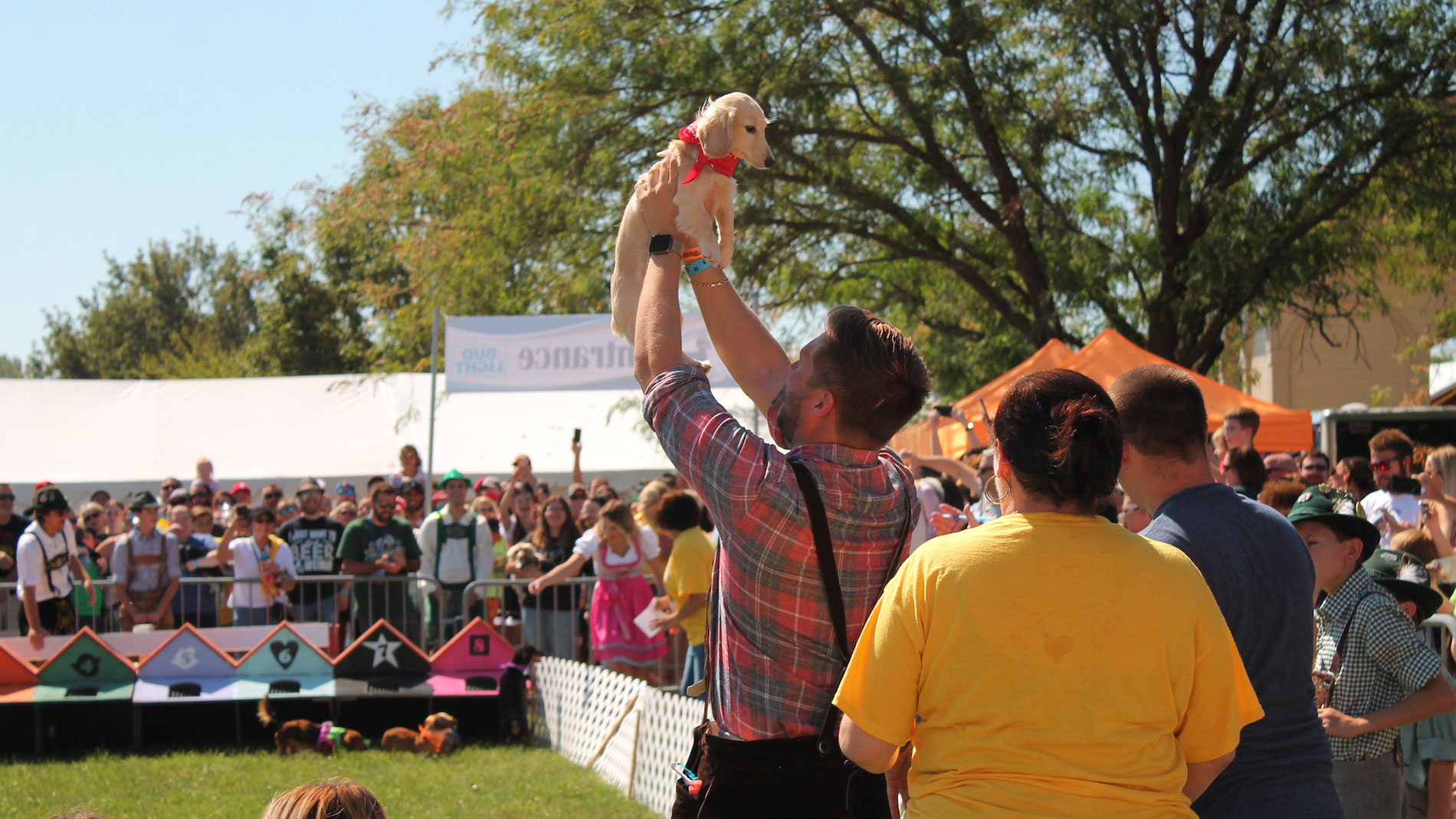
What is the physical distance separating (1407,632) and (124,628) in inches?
376

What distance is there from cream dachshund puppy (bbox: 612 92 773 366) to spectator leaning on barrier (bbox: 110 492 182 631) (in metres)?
8.47

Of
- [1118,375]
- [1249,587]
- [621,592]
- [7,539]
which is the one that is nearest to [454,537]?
[621,592]

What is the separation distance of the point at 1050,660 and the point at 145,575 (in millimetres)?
9548

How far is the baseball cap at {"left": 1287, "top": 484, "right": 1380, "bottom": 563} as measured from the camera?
10.9 feet

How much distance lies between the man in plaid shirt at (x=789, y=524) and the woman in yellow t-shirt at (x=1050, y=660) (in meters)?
0.28

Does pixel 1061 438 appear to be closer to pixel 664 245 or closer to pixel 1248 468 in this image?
pixel 664 245

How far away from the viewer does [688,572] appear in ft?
23.8

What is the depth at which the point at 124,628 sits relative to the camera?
9.77 metres

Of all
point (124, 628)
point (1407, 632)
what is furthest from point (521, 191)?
point (1407, 632)

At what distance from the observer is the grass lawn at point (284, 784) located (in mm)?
6566

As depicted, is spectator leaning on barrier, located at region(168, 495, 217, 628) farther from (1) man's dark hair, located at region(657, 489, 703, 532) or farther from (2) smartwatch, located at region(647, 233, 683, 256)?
(2) smartwatch, located at region(647, 233, 683, 256)

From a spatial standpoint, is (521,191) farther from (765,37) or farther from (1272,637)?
(1272,637)

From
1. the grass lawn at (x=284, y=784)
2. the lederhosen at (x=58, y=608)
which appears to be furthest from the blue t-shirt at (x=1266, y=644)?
the lederhosen at (x=58, y=608)

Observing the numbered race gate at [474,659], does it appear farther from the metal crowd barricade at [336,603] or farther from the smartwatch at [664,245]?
the smartwatch at [664,245]
